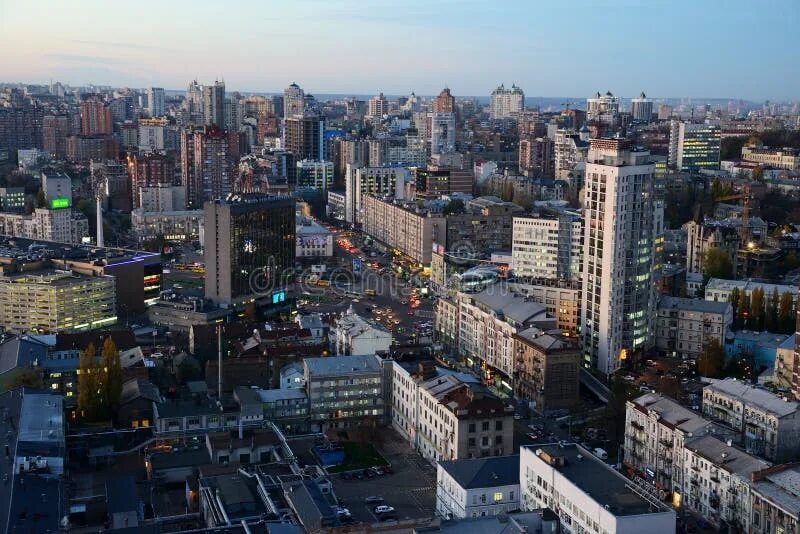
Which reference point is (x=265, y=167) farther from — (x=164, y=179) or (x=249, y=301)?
(x=249, y=301)

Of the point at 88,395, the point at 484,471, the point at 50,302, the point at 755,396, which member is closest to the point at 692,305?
the point at 755,396

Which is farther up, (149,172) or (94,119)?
(94,119)

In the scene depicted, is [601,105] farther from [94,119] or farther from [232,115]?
[94,119]

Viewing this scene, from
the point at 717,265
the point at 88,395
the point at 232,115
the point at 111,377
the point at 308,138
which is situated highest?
the point at 232,115

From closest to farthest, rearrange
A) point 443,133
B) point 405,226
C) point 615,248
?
1. point 615,248
2. point 405,226
3. point 443,133

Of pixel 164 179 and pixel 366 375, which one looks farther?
pixel 164 179

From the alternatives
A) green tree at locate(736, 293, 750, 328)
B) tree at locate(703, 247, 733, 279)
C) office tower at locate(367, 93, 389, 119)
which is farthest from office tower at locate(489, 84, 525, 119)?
green tree at locate(736, 293, 750, 328)

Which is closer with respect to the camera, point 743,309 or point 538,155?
point 743,309

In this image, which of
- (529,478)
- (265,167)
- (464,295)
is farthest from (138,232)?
(529,478)
